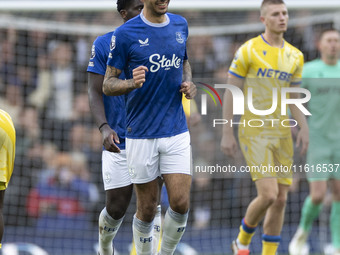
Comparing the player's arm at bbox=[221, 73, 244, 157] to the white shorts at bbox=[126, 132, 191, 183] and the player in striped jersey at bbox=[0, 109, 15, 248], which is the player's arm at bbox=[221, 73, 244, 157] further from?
the player in striped jersey at bbox=[0, 109, 15, 248]

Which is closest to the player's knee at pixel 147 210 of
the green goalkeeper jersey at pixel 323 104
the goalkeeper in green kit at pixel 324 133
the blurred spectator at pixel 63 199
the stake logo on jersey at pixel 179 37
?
the stake logo on jersey at pixel 179 37

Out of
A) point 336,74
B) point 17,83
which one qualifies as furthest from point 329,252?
point 17,83

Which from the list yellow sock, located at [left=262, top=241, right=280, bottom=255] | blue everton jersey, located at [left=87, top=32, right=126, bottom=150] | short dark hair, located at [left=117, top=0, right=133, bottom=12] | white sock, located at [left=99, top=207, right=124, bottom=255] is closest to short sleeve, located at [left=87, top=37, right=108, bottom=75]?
blue everton jersey, located at [left=87, top=32, right=126, bottom=150]

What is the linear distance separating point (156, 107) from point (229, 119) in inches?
66.0

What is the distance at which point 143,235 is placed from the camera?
6.18 m

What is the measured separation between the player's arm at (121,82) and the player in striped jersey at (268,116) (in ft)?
6.05

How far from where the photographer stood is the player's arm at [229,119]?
732cm

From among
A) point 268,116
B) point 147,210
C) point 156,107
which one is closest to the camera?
point 156,107

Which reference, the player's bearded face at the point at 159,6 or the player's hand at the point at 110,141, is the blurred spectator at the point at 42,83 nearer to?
the player's hand at the point at 110,141

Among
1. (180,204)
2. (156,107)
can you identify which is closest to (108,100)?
(156,107)

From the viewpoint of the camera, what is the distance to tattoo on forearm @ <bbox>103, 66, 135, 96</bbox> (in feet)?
18.4

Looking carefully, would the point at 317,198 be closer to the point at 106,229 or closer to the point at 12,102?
the point at 106,229

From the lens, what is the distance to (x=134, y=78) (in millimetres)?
5531

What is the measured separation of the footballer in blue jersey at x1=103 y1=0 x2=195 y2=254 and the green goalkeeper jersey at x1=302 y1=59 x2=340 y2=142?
3.27 meters
